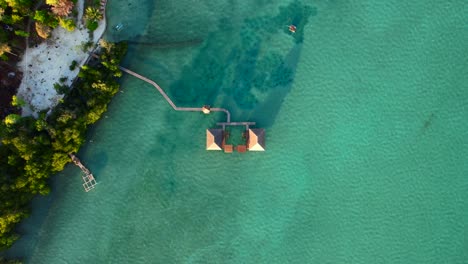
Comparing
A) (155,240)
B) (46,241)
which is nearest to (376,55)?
(155,240)

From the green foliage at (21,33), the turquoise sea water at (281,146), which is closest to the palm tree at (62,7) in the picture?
the green foliage at (21,33)

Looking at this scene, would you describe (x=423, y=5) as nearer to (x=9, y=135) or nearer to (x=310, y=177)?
(x=310, y=177)

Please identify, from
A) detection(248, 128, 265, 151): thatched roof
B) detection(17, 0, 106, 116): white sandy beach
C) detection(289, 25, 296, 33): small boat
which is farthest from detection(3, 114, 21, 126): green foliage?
detection(289, 25, 296, 33): small boat

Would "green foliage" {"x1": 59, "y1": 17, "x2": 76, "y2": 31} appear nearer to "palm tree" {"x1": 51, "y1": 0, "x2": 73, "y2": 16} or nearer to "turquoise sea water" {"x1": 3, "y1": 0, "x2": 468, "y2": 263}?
"palm tree" {"x1": 51, "y1": 0, "x2": 73, "y2": 16}

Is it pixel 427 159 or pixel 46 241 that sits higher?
pixel 427 159

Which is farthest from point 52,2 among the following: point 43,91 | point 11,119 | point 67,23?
point 11,119

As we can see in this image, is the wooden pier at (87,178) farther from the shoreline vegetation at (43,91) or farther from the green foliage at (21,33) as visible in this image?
the green foliage at (21,33)
